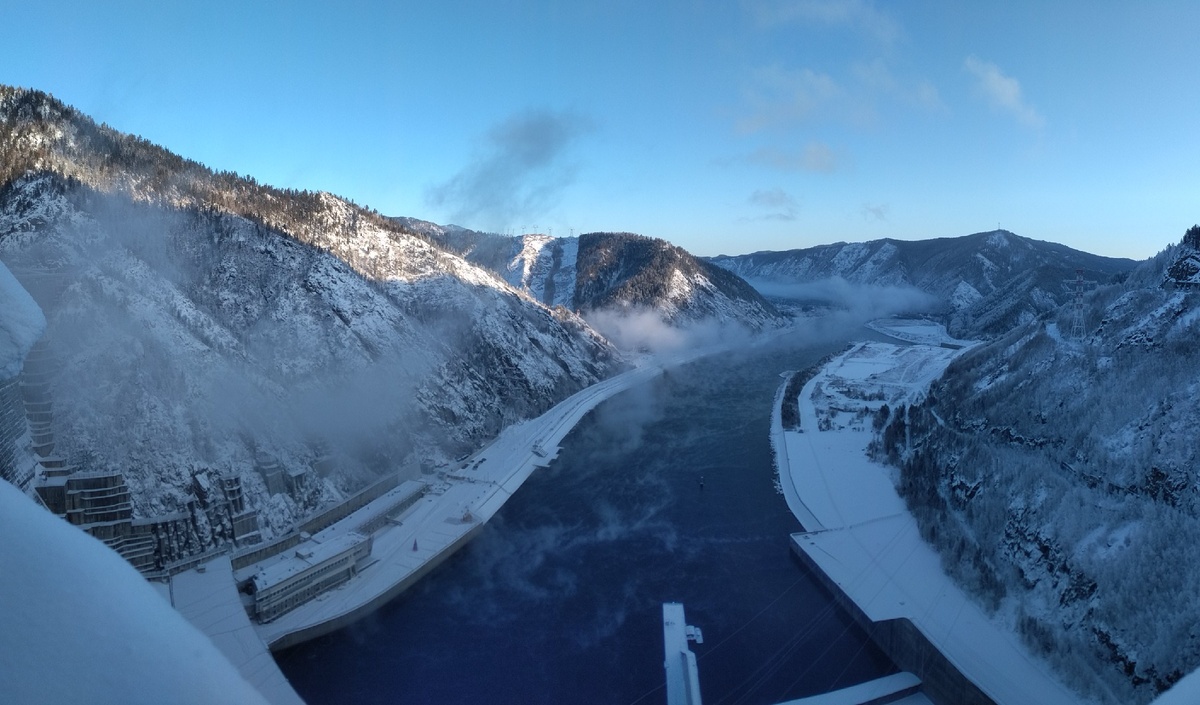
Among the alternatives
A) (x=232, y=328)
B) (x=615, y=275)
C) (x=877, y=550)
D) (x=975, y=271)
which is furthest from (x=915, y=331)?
(x=232, y=328)

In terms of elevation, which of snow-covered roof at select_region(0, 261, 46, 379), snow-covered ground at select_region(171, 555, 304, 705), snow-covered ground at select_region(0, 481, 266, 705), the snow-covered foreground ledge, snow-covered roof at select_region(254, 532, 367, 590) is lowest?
the snow-covered foreground ledge

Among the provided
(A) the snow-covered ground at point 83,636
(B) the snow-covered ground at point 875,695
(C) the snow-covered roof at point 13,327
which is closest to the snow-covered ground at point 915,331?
(B) the snow-covered ground at point 875,695

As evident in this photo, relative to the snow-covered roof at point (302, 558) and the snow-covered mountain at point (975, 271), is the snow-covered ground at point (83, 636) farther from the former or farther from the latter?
the snow-covered mountain at point (975, 271)

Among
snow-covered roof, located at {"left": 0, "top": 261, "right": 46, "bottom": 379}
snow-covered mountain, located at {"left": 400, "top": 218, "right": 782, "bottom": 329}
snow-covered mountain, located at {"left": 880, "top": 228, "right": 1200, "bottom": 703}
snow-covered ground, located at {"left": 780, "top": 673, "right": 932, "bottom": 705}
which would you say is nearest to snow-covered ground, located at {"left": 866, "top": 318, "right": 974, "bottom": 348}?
snow-covered mountain, located at {"left": 400, "top": 218, "right": 782, "bottom": 329}

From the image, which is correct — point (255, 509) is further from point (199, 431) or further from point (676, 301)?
point (676, 301)

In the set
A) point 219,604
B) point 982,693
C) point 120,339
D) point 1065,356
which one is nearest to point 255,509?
point 219,604

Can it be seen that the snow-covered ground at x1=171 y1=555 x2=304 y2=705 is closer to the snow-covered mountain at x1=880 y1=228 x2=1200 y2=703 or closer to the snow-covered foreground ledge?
the snow-covered foreground ledge

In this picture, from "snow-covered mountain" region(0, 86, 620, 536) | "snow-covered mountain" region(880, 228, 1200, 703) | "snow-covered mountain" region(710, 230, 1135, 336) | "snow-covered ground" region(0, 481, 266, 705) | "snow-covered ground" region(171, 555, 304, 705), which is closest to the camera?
"snow-covered ground" region(0, 481, 266, 705)
